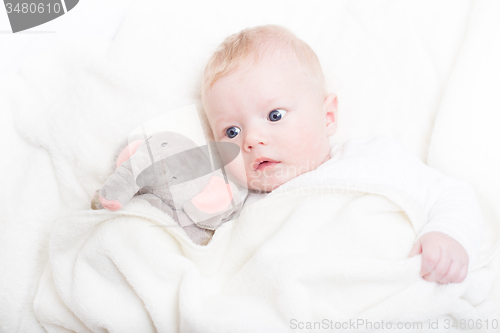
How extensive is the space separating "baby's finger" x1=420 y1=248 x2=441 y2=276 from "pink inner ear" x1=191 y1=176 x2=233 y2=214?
18.4 inches

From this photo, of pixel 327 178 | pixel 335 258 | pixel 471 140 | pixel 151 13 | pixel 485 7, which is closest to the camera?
pixel 335 258

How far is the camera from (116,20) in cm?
142

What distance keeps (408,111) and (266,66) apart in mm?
496

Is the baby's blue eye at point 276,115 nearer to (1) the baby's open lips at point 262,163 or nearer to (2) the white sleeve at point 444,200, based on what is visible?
(1) the baby's open lips at point 262,163

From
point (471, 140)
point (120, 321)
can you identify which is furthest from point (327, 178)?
point (120, 321)

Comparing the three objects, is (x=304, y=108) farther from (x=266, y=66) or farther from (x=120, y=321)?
(x=120, y=321)

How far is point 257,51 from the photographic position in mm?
1059

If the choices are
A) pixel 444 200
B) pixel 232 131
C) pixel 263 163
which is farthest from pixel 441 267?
pixel 232 131

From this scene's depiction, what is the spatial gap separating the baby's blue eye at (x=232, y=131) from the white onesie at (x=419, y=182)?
19 cm

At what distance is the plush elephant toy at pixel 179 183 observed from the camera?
0.90m

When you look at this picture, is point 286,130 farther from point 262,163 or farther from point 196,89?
point 196,89

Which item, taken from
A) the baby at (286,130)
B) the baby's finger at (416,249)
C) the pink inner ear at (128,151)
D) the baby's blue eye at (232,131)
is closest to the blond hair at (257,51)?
the baby at (286,130)

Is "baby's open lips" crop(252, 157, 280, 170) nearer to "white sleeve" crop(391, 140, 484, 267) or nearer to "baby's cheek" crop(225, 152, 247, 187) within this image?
"baby's cheek" crop(225, 152, 247, 187)

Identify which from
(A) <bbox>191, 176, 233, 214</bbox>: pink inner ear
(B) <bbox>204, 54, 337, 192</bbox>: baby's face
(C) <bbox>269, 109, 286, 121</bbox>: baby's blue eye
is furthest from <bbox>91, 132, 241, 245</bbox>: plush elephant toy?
(C) <bbox>269, 109, 286, 121</bbox>: baby's blue eye
